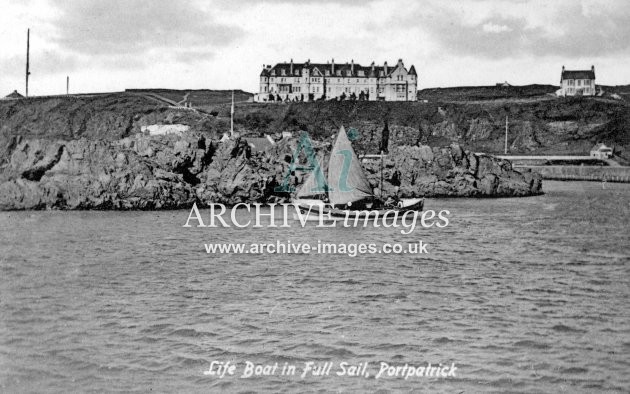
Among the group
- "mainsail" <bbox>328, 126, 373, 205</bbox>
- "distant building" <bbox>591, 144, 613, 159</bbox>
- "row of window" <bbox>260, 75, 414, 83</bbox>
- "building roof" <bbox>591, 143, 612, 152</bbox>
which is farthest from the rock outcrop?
"row of window" <bbox>260, 75, 414, 83</bbox>

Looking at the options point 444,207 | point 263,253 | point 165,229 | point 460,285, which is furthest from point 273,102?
point 460,285

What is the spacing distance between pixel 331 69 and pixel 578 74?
55110mm

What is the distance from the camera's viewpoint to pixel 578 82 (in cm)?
15500

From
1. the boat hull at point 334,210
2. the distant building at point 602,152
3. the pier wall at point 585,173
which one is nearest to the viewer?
the boat hull at point 334,210

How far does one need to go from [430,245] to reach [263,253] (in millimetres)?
10474

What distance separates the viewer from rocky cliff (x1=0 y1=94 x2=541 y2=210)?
6141cm

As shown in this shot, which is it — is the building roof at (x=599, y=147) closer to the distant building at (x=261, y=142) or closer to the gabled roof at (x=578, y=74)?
the gabled roof at (x=578, y=74)

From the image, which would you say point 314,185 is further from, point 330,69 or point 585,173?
point 330,69

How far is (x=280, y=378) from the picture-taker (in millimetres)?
17703

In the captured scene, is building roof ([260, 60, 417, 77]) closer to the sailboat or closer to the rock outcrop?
the rock outcrop

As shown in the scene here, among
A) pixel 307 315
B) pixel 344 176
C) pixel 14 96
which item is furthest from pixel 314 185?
pixel 14 96

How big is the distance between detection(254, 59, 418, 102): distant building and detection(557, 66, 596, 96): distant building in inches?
1386

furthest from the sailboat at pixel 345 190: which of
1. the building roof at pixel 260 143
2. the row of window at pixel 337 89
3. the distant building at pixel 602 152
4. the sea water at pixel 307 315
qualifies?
the row of window at pixel 337 89

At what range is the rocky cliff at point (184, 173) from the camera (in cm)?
6141
